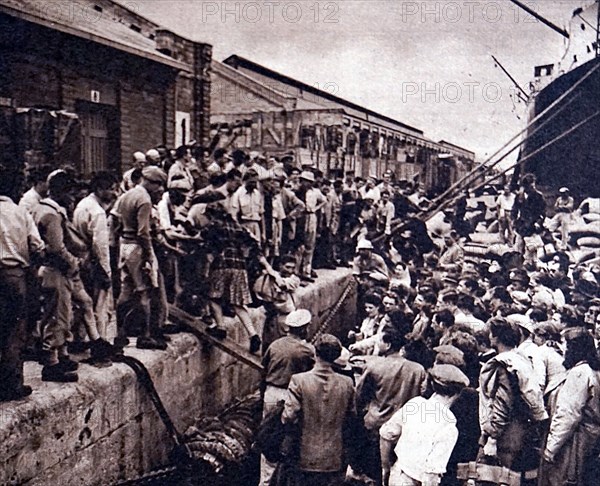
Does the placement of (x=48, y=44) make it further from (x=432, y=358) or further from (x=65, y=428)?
(x=432, y=358)

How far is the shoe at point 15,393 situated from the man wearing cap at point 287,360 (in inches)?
72.4

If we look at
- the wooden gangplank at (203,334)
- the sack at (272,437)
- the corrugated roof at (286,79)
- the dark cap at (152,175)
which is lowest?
the sack at (272,437)

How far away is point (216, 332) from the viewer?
600 cm

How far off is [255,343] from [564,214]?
29.6ft

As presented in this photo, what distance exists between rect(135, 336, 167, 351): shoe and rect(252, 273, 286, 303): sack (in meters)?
1.74

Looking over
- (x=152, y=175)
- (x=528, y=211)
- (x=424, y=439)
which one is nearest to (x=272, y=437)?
(x=424, y=439)

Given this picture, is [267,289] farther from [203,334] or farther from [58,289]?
[58,289]

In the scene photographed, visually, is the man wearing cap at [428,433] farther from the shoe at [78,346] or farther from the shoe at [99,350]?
the shoe at [78,346]

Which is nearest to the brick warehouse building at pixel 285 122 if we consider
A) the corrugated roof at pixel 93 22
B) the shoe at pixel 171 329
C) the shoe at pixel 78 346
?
the corrugated roof at pixel 93 22

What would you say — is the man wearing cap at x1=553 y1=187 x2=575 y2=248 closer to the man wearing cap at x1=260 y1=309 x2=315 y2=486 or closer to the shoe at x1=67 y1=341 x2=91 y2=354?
the man wearing cap at x1=260 y1=309 x2=315 y2=486

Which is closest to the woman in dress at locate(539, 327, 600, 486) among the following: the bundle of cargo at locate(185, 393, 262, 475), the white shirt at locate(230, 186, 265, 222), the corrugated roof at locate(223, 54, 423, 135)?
the bundle of cargo at locate(185, 393, 262, 475)

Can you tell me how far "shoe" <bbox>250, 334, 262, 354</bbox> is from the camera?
6.42m

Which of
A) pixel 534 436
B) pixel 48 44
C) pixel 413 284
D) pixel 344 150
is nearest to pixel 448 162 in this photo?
pixel 344 150

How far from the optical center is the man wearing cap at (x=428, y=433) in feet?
10.8
